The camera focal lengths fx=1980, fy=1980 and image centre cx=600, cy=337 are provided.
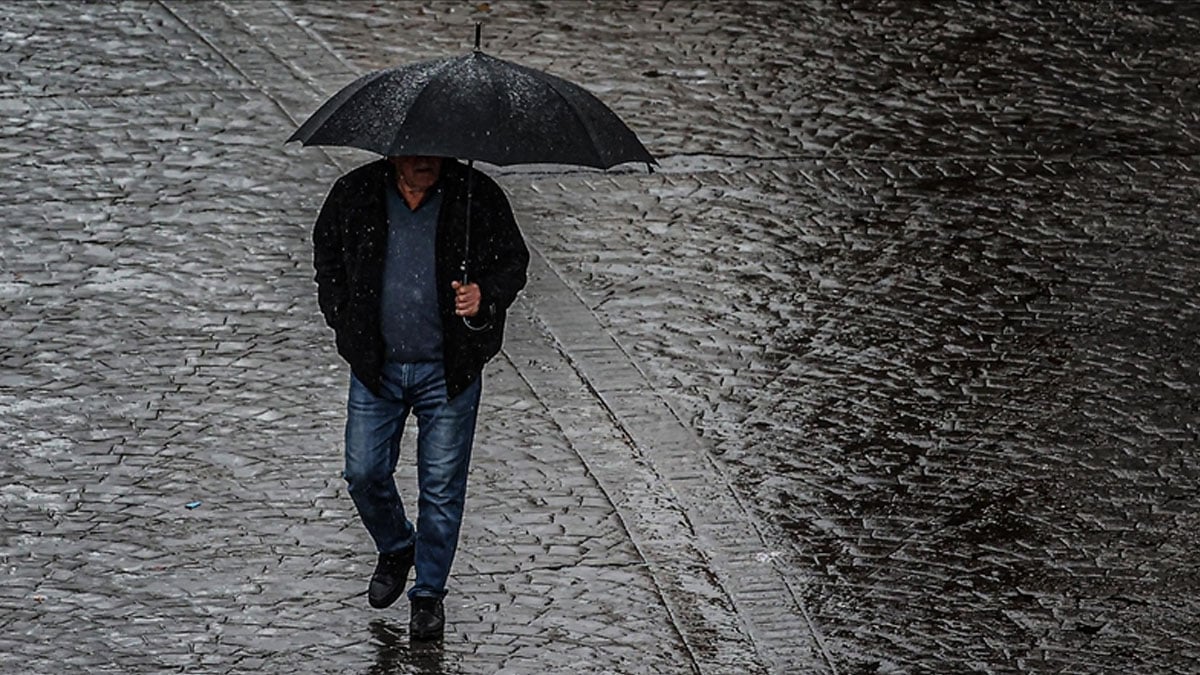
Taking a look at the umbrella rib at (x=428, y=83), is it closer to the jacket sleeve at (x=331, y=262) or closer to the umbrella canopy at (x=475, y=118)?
the umbrella canopy at (x=475, y=118)

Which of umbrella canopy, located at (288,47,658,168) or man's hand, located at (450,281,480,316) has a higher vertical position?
umbrella canopy, located at (288,47,658,168)

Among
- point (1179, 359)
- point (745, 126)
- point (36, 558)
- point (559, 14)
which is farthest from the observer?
point (559, 14)

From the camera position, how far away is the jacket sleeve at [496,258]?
19.6 ft

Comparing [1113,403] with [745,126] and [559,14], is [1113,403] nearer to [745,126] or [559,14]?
[745,126]

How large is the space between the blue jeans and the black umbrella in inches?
15.7

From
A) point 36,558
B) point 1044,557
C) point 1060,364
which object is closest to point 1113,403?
point 1060,364

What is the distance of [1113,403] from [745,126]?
3.36 meters

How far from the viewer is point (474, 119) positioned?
18.8 feet

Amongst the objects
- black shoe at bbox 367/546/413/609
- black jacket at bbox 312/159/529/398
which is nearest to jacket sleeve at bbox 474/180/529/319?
black jacket at bbox 312/159/529/398

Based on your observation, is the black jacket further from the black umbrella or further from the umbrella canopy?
the umbrella canopy

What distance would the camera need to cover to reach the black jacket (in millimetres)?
5938

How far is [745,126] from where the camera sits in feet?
36.0

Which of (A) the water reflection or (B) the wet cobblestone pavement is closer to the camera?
(A) the water reflection

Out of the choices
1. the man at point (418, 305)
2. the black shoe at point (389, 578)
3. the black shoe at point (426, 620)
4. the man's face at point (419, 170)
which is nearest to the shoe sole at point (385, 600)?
the black shoe at point (389, 578)
